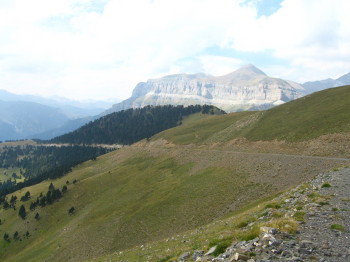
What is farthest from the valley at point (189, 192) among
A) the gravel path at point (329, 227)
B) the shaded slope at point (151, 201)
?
the gravel path at point (329, 227)

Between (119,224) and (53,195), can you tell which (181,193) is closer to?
(119,224)

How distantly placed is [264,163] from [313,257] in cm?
5308

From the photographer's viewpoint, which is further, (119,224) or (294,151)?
(294,151)

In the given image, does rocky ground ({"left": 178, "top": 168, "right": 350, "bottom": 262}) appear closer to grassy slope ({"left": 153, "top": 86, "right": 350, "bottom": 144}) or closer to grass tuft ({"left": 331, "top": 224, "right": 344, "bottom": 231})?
grass tuft ({"left": 331, "top": 224, "right": 344, "bottom": 231})

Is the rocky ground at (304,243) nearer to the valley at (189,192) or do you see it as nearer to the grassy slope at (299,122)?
the valley at (189,192)

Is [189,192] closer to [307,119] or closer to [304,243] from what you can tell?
[307,119]

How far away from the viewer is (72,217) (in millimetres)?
82812

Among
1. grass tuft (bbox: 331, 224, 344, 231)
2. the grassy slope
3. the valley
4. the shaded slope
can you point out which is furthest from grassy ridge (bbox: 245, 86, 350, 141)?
grass tuft (bbox: 331, 224, 344, 231)

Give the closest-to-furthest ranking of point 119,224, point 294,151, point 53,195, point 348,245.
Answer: point 348,245, point 119,224, point 294,151, point 53,195

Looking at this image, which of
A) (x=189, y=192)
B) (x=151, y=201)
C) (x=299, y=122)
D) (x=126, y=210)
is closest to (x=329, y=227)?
(x=189, y=192)

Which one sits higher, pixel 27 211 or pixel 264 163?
pixel 264 163

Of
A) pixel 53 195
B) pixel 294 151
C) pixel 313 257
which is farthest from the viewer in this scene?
pixel 53 195

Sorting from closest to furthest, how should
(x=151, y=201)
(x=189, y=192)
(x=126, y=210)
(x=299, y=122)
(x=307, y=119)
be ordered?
1. (x=189, y=192)
2. (x=151, y=201)
3. (x=126, y=210)
4. (x=307, y=119)
5. (x=299, y=122)

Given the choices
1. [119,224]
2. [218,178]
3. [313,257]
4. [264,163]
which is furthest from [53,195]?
[313,257]
